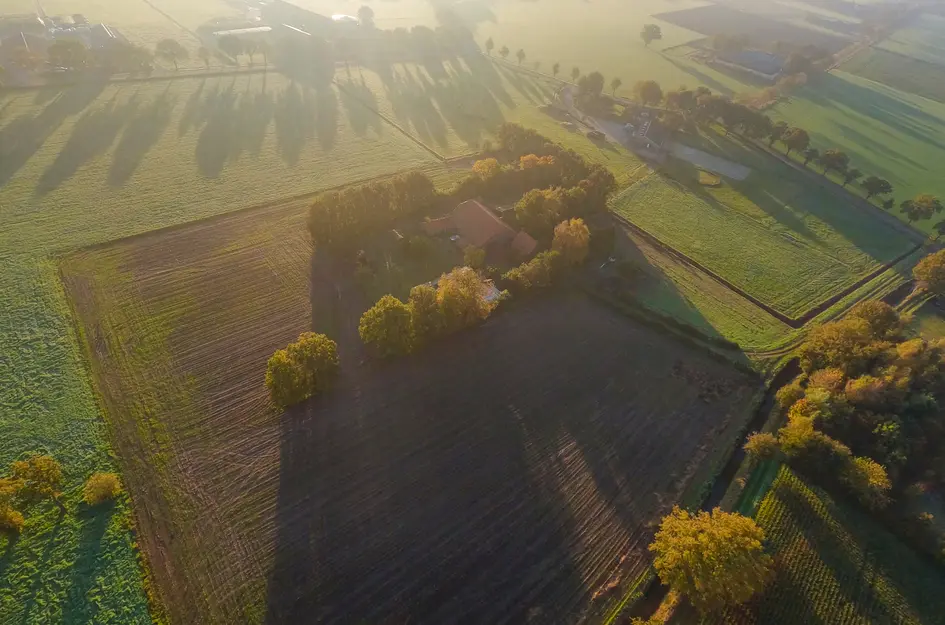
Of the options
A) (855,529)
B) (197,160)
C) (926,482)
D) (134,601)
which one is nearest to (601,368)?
(855,529)

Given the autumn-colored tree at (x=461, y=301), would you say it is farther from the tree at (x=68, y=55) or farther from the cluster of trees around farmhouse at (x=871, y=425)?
the tree at (x=68, y=55)

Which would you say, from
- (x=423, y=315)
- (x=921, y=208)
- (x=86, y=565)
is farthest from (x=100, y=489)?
(x=921, y=208)

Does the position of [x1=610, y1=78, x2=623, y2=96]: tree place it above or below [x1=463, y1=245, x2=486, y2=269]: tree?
above

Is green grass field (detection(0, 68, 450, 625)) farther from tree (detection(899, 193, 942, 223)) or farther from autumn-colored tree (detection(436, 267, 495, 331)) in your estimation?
tree (detection(899, 193, 942, 223))

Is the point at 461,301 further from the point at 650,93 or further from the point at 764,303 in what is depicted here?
the point at 650,93

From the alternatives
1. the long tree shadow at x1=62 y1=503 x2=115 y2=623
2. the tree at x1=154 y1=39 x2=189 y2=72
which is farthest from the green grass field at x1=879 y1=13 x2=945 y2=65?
the long tree shadow at x1=62 y1=503 x2=115 y2=623

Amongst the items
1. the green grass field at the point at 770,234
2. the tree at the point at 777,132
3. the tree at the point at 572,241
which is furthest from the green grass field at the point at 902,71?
the tree at the point at 572,241
